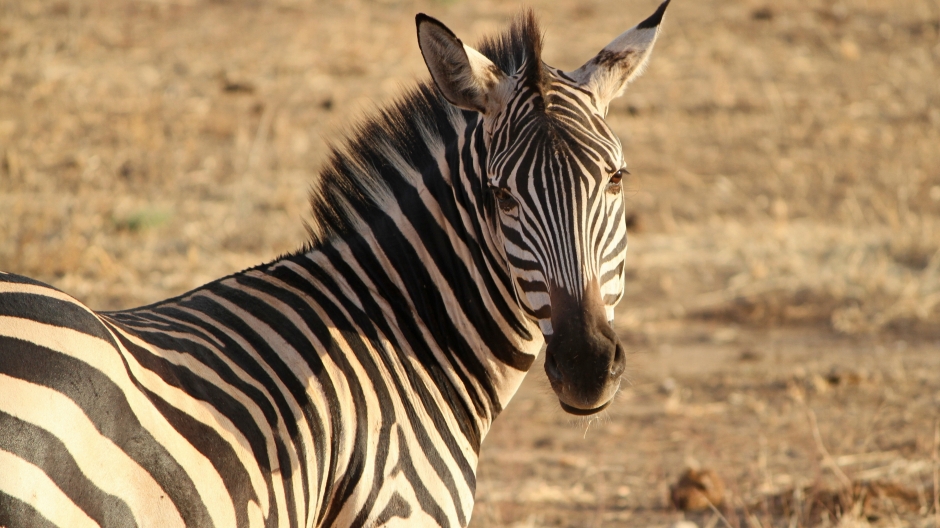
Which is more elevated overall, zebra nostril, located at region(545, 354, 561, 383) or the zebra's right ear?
the zebra's right ear

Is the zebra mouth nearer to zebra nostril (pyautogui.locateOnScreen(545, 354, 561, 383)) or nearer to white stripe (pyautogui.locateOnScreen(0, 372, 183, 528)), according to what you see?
zebra nostril (pyautogui.locateOnScreen(545, 354, 561, 383))

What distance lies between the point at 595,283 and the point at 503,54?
1.23m

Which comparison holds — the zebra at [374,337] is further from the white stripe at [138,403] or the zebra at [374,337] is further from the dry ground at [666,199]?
the dry ground at [666,199]

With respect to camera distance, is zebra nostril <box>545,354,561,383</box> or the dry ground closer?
zebra nostril <box>545,354,561,383</box>

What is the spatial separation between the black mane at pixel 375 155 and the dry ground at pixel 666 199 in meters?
0.96

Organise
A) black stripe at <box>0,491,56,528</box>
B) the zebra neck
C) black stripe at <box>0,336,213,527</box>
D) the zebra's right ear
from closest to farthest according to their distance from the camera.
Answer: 1. black stripe at <box>0,491,56,528</box>
2. black stripe at <box>0,336,213,527</box>
3. the zebra's right ear
4. the zebra neck

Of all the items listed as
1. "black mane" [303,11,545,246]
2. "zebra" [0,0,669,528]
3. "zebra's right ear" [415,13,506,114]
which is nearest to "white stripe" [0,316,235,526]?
"zebra" [0,0,669,528]

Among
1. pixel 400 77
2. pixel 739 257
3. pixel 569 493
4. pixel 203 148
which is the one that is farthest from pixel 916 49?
pixel 569 493

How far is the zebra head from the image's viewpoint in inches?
105

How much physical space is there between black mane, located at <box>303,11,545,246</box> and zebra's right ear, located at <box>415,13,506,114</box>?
0.27 metres

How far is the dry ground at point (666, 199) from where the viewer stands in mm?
6086

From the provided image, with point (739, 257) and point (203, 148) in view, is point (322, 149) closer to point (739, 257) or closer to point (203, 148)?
point (203, 148)

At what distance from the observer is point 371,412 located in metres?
2.90

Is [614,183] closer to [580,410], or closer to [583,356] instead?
[583,356]
